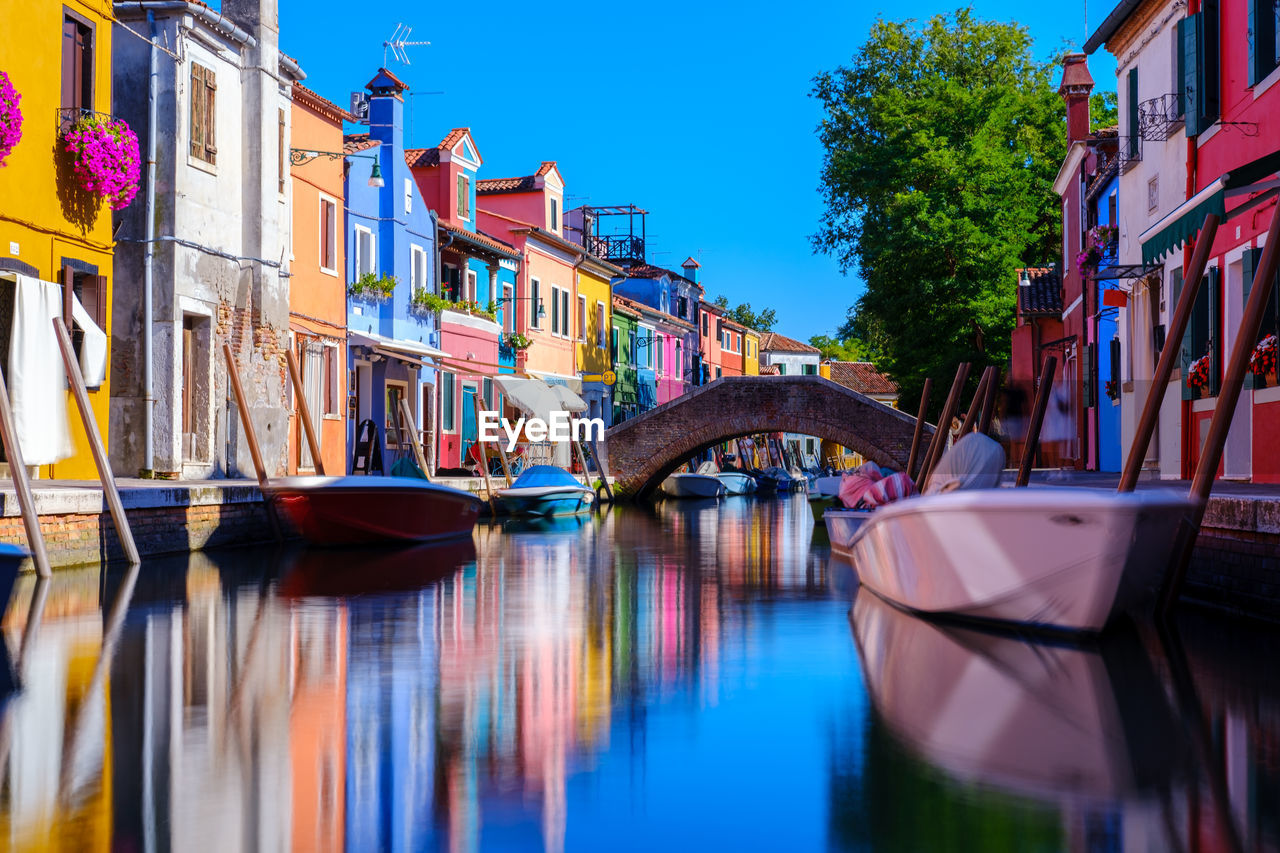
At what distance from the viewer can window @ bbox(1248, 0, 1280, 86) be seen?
475 inches

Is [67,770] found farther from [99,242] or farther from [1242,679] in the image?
[99,242]

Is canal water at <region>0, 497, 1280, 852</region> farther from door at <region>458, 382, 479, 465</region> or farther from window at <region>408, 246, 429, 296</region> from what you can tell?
door at <region>458, 382, 479, 465</region>

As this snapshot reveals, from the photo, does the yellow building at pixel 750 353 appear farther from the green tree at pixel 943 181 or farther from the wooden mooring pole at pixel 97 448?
the wooden mooring pole at pixel 97 448

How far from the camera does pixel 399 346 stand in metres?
26.6

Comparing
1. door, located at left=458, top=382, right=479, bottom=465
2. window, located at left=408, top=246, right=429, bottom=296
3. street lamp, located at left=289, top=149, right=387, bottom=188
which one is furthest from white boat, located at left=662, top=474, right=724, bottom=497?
street lamp, located at left=289, top=149, right=387, bottom=188

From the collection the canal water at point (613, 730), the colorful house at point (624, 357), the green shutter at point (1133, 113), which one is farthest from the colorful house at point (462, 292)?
the canal water at point (613, 730)

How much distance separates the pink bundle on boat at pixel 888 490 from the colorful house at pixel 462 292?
15504 millimetres

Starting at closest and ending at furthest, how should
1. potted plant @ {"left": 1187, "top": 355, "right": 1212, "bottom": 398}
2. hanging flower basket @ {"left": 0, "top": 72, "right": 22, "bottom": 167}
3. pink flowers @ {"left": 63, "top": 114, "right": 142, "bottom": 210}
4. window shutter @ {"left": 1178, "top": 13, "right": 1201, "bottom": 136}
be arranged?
potted plant @ {"left": 1187, "top": 355, "right": 1212, "bottom": 398}
hanging flower basket @ {"left": 0, "top": 72, "right": 22, "bottom": 167}
window shutter @ {"left": 1178, "top": 13, "right": 1201, "bottom": 136}
pink flowers @ {"left": 63, "top": 114, "right": 142, "bottom": 210}

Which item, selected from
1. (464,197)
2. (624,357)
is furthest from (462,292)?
(624,357)

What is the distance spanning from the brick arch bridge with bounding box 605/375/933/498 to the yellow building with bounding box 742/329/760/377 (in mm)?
37822

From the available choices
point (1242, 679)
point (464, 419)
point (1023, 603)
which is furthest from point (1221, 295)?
point (464, 419)

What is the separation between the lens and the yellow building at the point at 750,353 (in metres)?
74.2

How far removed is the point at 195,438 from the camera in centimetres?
1811

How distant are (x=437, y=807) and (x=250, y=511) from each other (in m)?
12.5
